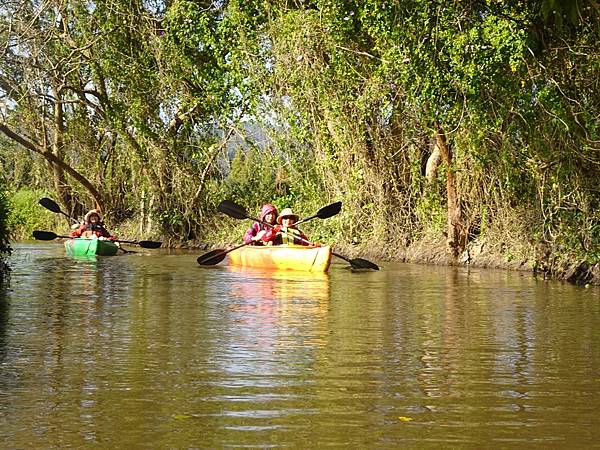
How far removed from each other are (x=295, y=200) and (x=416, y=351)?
15.3 metres

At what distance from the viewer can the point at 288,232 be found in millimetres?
20578

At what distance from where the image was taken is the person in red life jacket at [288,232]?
67.4 feet

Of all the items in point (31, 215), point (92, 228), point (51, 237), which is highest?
point (31, 215)

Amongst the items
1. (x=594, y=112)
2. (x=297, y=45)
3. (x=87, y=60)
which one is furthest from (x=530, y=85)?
(x=87, y=60)

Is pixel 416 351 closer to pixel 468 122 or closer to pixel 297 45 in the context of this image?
pixel 468 122

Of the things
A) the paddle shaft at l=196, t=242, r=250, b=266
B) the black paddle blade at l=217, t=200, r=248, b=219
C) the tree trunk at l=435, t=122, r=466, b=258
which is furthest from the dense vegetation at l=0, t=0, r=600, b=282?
the paddle shaft at l=196, t=242, r=250, b=266

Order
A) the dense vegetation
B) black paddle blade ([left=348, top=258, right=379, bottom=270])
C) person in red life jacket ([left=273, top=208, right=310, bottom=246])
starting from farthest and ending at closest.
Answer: person in red life jacket ([left=273, top=208, right=310, bottom=246]) → black paddle blade ([left=348, top=258, right=379, bottom=270]) → the dense vegetation

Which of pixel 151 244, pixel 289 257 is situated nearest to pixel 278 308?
pixel 289 257

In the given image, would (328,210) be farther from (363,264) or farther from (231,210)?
(231,210)

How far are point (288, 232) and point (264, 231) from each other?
862mm

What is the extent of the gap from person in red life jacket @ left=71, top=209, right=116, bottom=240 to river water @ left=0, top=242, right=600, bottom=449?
423 inches

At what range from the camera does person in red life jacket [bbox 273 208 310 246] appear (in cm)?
2053

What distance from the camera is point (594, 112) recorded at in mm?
15594

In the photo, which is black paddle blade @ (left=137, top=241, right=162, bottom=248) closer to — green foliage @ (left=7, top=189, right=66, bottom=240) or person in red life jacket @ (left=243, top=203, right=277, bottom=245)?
person in red life jacket @ (left=243, top=203, right=277, bottom=245)
